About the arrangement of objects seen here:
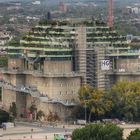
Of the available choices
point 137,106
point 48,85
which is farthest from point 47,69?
point 137,106

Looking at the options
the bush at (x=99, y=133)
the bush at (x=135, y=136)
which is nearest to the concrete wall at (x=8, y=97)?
the bush at (x=99, y=133)

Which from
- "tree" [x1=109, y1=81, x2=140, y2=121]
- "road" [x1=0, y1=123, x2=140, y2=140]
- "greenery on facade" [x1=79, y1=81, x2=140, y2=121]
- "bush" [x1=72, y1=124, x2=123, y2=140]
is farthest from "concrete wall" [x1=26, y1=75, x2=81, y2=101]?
"bush" [x1=72, y1=124, x2=123, y2=140]

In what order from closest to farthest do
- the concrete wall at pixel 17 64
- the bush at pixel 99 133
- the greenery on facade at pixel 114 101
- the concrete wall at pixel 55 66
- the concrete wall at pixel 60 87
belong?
the bush at pixel 99 133 < the greenery on facade at pixel 114 101 < the concrete wall at pixel 55 66 < the concrete wall at pixel 60 87 < the concrete wall at pixel 17 64

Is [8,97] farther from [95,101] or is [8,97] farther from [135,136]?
[135,136]

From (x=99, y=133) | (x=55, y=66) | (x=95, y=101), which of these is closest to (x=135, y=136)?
(x=99, y=133)

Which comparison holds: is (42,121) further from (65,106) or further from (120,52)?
(120,52)

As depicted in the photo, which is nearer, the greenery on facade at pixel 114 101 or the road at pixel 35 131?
the road at pixel 35 131

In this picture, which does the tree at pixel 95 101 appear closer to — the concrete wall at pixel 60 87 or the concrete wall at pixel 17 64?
the concrete wall at pixel 60 87
